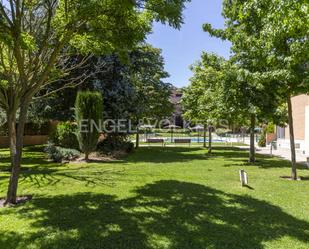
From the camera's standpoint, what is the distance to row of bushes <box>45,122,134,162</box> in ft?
53.6

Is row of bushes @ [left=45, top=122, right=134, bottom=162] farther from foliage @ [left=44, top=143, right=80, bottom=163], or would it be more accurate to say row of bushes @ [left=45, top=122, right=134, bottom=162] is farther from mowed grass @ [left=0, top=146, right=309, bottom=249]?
mowed grass @ [left=0, top=146, right=309, bottom=249]

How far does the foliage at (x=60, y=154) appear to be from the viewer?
52.5 feet

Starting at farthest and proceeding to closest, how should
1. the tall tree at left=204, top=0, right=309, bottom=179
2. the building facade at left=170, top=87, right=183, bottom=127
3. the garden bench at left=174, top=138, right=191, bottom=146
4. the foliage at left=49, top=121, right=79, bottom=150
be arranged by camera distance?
1. the garden bench at left=174, top=138, right=191, bottom=146
2. the building facade at left=170, top=87, right=183, bottom=127
3. the foliage at left=49, top=121, right=79, bottom=150
4. the tall tree at left=204, top=0, right=309, bottom=179

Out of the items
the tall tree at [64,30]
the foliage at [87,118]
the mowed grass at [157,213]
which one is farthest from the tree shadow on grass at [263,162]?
the tall tree at [64,30]

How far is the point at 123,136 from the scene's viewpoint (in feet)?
68.1

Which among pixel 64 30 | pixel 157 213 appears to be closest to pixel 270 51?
pixel 64 30

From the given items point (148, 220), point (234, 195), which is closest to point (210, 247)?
point (148, 220)

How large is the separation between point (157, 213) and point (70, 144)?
40.8 ft

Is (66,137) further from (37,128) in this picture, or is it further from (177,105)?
(177,105)

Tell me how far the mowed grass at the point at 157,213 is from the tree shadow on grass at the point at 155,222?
1 cm

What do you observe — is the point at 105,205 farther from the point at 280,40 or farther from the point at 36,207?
the point at 280,40

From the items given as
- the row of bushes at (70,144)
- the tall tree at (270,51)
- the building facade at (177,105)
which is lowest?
the row of bushes at (70,144)

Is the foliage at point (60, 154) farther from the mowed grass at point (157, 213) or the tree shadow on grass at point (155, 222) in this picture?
the tree shadow on grass at point (155, 222)

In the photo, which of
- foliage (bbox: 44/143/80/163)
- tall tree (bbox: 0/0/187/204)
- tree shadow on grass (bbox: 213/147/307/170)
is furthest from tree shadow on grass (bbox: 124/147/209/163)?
tall tree (bbox: 0/0/187/204)
